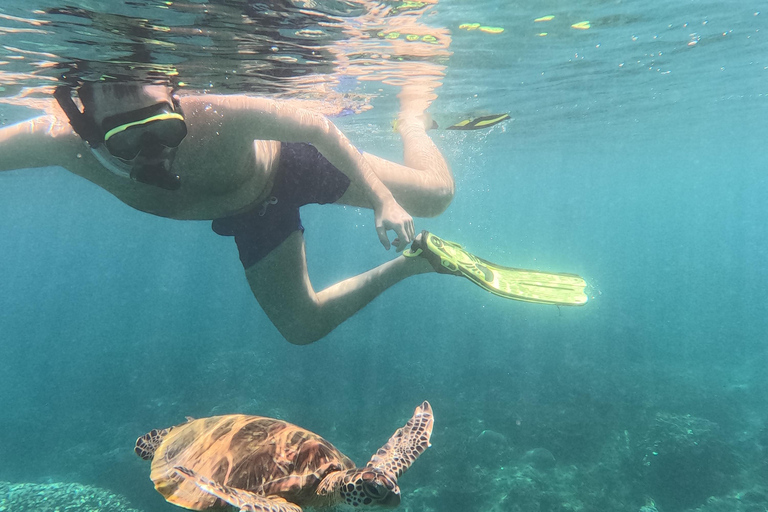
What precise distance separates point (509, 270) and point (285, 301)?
10.7ft

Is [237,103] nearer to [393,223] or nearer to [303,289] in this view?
[393,223]

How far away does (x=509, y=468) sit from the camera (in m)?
9.38

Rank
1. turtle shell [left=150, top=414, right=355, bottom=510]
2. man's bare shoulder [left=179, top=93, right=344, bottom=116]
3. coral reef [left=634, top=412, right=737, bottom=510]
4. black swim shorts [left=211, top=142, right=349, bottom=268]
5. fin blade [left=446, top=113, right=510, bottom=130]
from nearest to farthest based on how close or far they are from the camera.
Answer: turtle shell [left=150, top=414, right=355, bottom=510] < man's bare shoulder [left=179, top=93, right=344, bottom=116] < black swim shorts [left=211, top=142, right=349, bottom=268] < coral reef [left=634, top=412, right=737, bottom=510] < fin blade [left=446, top=113, right=510, bottom=130]

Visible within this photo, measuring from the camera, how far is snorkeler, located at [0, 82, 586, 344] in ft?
10.7

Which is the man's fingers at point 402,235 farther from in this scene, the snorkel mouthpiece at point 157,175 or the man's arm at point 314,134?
the snorkel mouthpiece at point 157,175

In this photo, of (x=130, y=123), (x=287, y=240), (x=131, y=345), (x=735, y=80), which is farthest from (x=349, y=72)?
(x=131, y=345)

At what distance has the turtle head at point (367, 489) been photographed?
2296mm

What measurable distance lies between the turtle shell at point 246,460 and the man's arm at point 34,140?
308cm

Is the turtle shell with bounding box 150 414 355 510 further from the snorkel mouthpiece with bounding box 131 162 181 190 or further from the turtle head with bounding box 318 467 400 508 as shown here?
the snorkel mouthpiece with bounding box 131 162 181 190

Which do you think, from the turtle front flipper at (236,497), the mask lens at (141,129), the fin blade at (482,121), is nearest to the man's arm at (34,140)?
the mask lens at (141,129)

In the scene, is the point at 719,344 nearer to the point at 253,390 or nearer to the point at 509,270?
the point at 509,270

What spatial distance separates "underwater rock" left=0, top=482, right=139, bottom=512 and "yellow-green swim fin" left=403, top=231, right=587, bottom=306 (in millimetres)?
10221

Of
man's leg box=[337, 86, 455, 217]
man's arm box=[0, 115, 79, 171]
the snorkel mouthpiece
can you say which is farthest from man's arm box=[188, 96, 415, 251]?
man's arm box=[0, 115, 79, 171]

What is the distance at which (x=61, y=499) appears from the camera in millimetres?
10266
